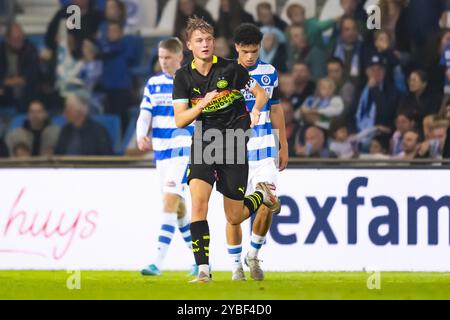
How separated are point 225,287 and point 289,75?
6346 millimetres

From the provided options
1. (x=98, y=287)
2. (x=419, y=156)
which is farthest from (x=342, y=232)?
(x=98, y=287)

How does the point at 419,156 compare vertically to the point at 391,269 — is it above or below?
above

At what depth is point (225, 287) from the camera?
9523mm

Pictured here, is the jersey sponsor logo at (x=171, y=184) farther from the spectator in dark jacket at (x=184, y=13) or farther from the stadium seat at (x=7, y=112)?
the stadium seat at (x=7, y=112)

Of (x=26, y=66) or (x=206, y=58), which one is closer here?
(x=206, y=58)

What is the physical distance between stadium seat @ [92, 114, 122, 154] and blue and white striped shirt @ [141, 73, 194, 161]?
12.2 ft

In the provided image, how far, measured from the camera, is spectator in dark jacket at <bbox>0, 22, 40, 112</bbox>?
16.1 meters

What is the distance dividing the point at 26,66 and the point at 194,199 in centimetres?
728

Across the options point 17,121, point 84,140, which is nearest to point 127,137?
point 84,140

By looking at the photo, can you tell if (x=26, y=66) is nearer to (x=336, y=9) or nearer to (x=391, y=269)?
(x=336, y=9)

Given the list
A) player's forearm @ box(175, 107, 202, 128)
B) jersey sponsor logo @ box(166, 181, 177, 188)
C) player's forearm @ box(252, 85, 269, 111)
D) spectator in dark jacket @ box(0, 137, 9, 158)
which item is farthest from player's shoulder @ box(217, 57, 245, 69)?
spectator in dark jacket @ box(0, 137, 9, 158)

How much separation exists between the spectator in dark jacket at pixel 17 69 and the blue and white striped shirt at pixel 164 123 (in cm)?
445

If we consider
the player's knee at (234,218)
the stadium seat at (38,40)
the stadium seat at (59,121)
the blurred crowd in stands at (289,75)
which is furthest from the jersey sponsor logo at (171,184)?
the stadium seat at (38,40)

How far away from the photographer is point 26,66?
1608 centimetres
